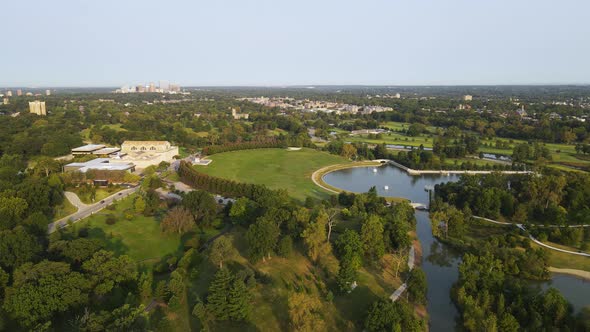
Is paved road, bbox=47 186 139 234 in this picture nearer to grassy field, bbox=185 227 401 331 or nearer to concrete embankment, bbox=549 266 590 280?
grassy field, bbox=185 227 401 331

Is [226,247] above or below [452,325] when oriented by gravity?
above

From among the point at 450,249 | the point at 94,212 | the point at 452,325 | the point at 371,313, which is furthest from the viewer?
the point at 94,212

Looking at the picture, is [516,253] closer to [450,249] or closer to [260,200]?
[450,249]

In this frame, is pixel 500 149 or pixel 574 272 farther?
pixel 500 149

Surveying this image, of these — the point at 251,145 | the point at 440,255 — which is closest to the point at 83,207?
the point at 440,255

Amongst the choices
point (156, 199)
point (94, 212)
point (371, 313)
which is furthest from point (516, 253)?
point (94, 212)

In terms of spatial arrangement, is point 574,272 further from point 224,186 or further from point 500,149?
point 500,149

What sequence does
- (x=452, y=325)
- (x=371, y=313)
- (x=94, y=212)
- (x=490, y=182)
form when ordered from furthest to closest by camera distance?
(x=490, y=182) < (x=94, y=212) < (x=452, y=325) < (x=371, y=313)
